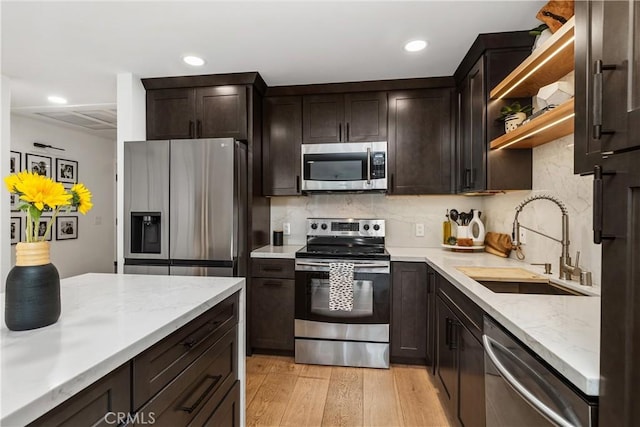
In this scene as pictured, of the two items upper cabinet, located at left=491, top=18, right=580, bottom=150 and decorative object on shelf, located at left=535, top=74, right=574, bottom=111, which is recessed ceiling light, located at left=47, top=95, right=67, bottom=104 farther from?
decorative object on shelf, located at left=535, top=74, right=574, bottom=111

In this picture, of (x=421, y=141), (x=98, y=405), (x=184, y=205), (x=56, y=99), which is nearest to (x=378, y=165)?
(x=421, y=141)

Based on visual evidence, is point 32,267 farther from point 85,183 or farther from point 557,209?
point 85,183

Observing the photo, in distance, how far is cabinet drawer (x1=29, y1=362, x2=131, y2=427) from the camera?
2.08 feet

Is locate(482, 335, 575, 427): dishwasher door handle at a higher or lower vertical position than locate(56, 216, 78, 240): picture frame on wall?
lower

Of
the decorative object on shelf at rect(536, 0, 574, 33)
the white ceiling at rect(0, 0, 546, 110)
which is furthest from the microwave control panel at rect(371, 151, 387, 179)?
the decorative object on shelf at rect(536, 0, 574, 33)

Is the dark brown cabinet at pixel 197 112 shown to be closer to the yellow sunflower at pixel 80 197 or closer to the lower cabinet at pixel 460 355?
the yellow sunflower at pixel 80 197

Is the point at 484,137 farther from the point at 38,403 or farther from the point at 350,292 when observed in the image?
the point at 38,403

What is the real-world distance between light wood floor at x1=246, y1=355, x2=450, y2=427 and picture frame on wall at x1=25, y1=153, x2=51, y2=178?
3760 millimetres

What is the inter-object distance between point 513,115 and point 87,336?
7.58ft

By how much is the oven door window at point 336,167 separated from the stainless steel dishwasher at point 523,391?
1.76m

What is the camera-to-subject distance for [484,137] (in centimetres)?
211

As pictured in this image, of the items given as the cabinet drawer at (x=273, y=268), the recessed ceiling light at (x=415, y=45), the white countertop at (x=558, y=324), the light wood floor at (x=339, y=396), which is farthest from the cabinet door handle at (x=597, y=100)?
the cabinet drawer at (x=273, y=268)

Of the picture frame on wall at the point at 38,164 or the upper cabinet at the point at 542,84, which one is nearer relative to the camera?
the upper cabinet at the point at 542,84

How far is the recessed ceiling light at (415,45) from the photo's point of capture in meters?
2.13
